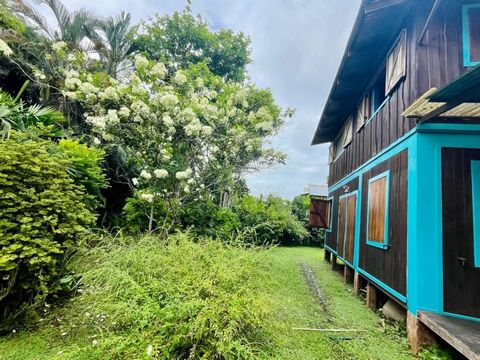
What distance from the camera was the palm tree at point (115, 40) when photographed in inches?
400

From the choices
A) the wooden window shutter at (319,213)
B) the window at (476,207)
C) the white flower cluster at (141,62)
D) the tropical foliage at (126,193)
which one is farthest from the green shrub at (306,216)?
the white flower cluster at (141,62)

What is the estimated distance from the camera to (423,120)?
3328 millimetres

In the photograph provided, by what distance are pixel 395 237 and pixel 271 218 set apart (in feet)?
31.1

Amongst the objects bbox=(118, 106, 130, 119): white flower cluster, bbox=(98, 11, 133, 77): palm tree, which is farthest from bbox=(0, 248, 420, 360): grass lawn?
bbox=(98, 11, 133, 77): palm tree

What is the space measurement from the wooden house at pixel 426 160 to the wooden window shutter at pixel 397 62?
0.02 m

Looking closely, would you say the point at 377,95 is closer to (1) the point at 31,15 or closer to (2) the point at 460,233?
(2) the point at 460,233

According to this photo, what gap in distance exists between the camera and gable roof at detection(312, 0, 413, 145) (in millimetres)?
4023

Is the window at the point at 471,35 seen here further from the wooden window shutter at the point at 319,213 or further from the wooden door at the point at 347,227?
the wooden window shutter at the point at 319,213

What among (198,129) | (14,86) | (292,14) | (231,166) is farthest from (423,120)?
(14,86)

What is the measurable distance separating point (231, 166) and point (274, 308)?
16.7 feet

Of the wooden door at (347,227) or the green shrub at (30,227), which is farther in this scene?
the wooden door at (347,227)

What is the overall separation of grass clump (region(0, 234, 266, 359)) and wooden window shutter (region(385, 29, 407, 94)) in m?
3.71

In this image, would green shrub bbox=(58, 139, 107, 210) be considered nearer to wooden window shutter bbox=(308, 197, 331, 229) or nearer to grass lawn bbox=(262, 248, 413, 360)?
grass lawn bbox=(262, 248, 413, 360)

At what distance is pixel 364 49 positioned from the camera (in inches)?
200
